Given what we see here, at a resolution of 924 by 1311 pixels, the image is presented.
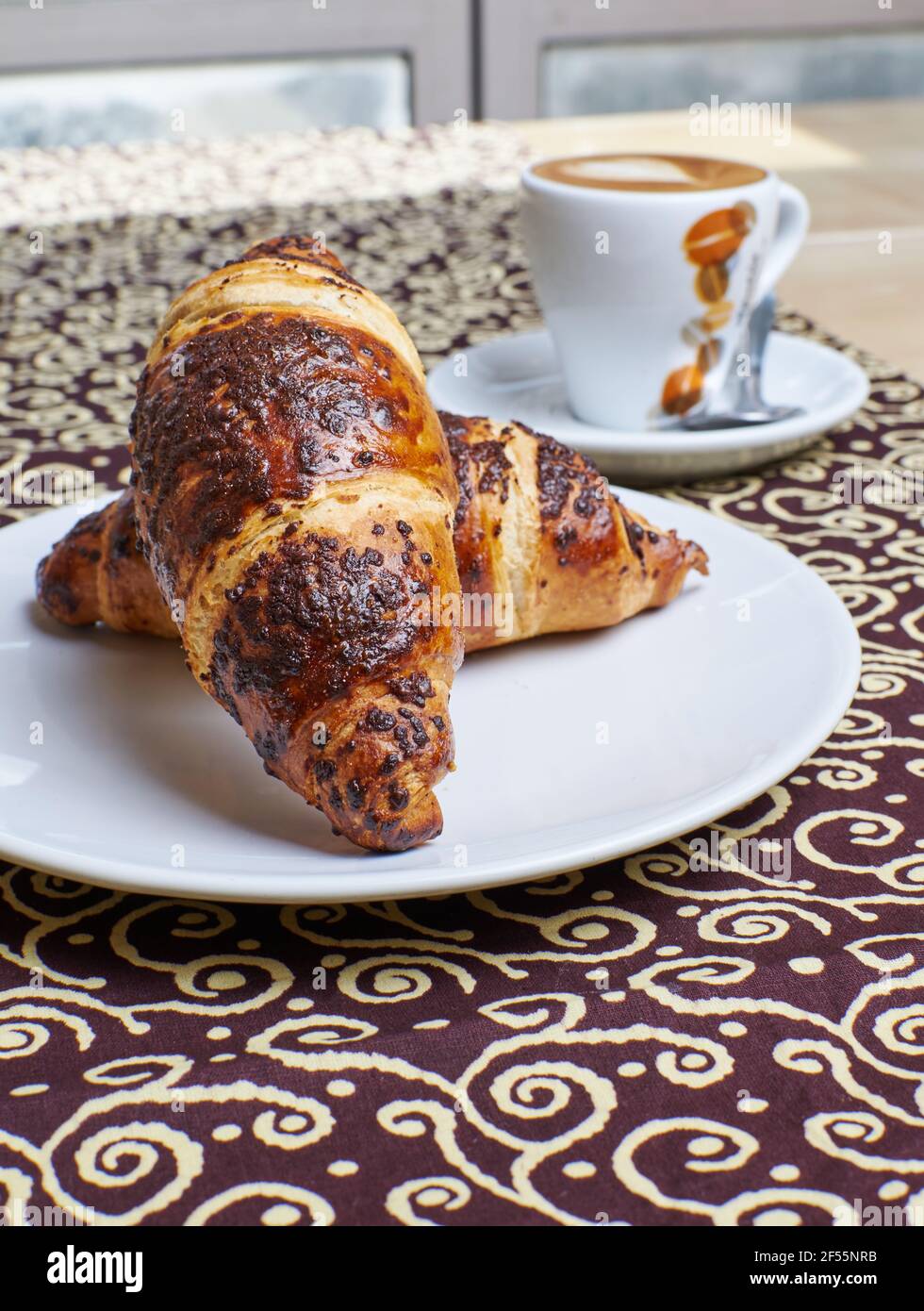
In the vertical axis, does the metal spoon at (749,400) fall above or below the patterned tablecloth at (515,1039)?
above

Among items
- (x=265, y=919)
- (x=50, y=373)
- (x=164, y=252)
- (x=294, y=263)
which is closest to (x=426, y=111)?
(x=164, y=252)

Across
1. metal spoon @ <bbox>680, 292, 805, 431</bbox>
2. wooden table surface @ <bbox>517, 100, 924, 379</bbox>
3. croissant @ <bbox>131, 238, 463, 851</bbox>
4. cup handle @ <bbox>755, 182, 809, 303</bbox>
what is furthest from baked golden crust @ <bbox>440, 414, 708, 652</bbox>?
wooden table surface @ <bbox>517, 100, 924, 379</bbox>

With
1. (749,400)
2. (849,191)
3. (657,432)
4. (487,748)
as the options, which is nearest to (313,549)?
(487,748)

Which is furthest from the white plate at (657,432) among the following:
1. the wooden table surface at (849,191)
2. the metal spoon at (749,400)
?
the wooden table surface at (849,191)

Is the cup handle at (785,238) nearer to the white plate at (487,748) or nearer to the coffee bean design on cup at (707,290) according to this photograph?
the coffee bean design on cup at (707,290)

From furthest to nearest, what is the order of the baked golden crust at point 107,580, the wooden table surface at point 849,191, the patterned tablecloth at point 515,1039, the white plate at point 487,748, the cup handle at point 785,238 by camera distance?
the wooden table surface at point 849,191 → the cup handle at point 785,238 → the baked golden crust at point 107,580 → the white plate at point 487,748 → the patterned tablecloth at point 515,1039

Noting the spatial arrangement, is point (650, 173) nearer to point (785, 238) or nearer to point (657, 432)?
point (785, 238)

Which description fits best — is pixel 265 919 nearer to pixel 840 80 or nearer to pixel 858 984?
pixel 858 984
